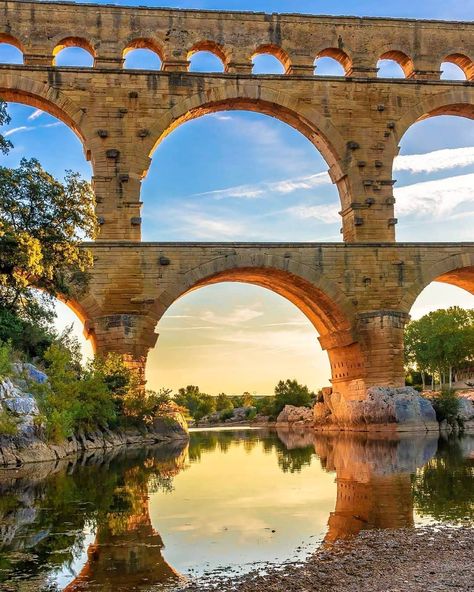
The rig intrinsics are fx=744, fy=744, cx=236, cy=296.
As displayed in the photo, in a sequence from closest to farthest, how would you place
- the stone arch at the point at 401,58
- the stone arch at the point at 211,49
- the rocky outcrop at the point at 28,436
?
1. the rocky outcrop at the point at 28,436
2. the stone arch at the point at 211,49
3. the stone arch at the point at 401,58

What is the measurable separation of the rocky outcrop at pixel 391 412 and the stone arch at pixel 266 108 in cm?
849

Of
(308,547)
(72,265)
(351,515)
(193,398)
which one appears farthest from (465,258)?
(193,398)

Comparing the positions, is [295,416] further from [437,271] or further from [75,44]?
[75,44]

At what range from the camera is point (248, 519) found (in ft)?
30.9

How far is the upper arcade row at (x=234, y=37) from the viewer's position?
27594 mm

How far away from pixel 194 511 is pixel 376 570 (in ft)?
13.2

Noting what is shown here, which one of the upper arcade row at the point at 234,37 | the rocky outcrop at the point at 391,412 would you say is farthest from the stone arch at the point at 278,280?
the upper arcade row at the point at 234,37

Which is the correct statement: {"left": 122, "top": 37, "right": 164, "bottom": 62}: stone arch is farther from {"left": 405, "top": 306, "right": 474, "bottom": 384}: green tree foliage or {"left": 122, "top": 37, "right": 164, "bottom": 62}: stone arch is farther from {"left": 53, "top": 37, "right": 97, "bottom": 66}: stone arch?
{"left": 405, "top": 306, "right": 474, "bottom": 384}: green tree foliage

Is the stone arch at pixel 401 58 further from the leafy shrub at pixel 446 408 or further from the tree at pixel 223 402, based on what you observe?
the tree at pixel 223 402

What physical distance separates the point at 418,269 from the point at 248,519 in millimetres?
19177

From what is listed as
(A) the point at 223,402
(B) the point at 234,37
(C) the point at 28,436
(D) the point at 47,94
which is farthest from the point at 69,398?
(A) the point at 223,402

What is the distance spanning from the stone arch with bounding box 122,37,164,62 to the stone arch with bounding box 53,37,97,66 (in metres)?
1.25

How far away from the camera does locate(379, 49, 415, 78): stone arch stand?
29891mm

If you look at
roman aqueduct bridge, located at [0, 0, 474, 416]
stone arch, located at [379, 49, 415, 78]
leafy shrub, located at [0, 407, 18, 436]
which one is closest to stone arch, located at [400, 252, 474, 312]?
roman aqueduct bridge, located at [0, 0, 474, 416]
